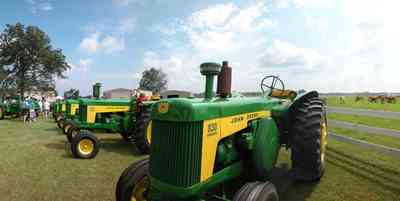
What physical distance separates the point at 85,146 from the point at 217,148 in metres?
4.51

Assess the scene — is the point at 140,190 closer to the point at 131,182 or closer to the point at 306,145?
the point at 131,182

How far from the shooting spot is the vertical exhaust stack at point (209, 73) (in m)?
2.48

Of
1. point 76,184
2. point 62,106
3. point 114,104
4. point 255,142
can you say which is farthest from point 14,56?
point 255,142

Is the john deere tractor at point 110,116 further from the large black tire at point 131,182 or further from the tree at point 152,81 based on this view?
the tree at point 152,81

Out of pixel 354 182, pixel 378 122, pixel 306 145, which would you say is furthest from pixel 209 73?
pixel 378 122

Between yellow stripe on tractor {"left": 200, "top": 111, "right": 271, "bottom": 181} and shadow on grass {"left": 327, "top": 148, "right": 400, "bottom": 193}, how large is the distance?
2.84 m

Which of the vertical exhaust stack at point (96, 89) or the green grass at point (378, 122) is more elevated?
the vertical exhaust stack at point (96, 89)

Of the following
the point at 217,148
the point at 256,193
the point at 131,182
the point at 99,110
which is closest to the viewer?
the point at 256,193

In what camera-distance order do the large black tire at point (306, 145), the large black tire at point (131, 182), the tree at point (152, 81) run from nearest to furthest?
the large black tire at point (131, 182) → the large black tire at point (306, 145) → the tree at point (152, 81)

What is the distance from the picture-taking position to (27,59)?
39.9 m

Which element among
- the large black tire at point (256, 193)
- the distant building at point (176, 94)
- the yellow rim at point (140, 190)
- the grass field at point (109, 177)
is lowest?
the grass field at point (109, 177)

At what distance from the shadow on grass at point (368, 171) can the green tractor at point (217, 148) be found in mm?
1274

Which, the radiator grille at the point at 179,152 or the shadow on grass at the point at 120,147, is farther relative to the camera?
the shadow on grass at the point at 120,147

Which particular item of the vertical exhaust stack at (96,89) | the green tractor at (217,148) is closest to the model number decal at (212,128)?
the green tractor at (217,148)
